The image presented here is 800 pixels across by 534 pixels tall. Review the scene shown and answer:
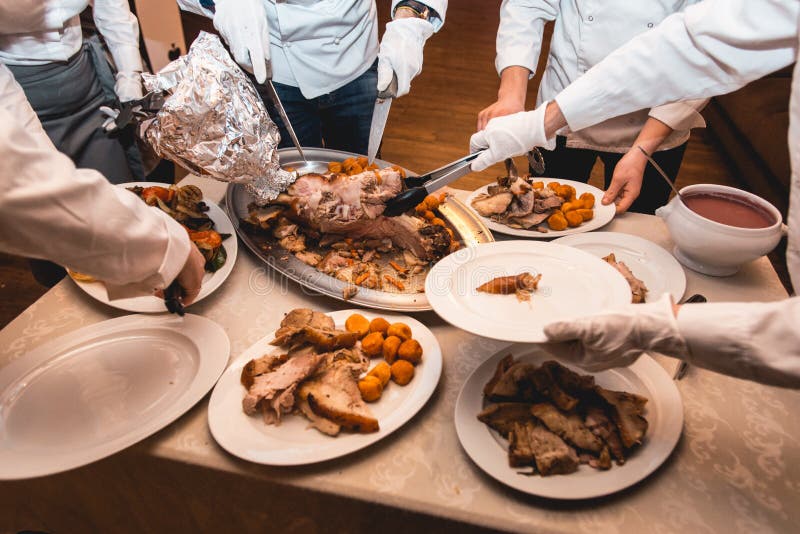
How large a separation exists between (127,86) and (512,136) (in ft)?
4.91

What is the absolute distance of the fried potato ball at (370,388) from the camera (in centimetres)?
90

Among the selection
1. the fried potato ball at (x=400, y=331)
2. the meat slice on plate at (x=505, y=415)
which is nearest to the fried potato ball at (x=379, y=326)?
the fried potato ball at (x=400, y=331)

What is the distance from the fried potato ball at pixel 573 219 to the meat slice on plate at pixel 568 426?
635 mm

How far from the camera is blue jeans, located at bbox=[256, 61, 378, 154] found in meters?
1.81

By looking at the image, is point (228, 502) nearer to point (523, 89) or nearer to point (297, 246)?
point (297, 246)

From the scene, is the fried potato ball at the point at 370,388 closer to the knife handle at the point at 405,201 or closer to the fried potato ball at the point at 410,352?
the fried potato ball at the point at 410,352

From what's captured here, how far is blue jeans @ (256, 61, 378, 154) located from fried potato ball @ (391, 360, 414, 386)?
1.18m

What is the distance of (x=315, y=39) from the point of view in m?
1.71

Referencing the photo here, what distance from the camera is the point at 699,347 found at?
722 mm

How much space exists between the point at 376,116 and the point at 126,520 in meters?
1.13

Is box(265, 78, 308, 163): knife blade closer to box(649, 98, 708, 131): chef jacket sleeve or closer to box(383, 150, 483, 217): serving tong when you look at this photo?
box(383, 150, 483, 217): serving tong

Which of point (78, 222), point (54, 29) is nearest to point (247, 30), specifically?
point (54, 29)

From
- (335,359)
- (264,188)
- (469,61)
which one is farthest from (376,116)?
(469,61)

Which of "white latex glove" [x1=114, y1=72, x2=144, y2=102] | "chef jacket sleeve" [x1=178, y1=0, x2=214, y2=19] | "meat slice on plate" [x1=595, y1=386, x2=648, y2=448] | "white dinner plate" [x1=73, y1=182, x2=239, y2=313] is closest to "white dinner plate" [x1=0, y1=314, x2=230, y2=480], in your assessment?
"white dinner plate" [x1=73, y1=182, x2=239, y2=313]
